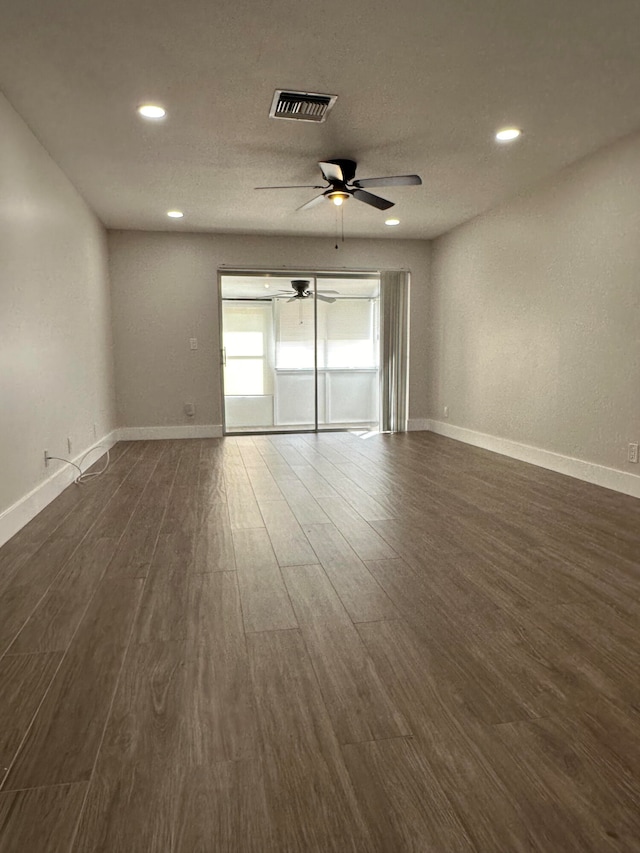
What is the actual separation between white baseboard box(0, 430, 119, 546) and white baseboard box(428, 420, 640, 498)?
3877mm

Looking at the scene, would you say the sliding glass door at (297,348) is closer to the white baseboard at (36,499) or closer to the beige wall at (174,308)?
the beige wall at (174,308)

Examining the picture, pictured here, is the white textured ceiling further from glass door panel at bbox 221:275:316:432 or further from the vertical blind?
glass door panel at bbox 221:275:316:432

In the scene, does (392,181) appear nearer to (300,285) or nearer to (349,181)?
(349,181)

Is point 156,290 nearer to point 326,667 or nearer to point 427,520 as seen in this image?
point 427,520

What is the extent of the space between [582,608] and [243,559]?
1.45 meters

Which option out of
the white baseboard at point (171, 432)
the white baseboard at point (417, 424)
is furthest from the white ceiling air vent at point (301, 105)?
the white baseboard at point (417, 424)

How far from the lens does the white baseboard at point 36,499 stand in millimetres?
2925

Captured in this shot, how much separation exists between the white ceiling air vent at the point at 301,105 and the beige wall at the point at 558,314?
2092 mm

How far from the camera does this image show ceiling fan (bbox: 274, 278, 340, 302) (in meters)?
7.08

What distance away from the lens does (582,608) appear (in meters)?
2.05

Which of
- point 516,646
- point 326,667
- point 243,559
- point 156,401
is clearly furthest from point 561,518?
point 156,401

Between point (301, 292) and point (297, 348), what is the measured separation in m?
0.75

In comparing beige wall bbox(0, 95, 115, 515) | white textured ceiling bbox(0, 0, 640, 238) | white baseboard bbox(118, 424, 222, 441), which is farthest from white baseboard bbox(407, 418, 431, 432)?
beige wall bbox(0, 95, 115, 515)

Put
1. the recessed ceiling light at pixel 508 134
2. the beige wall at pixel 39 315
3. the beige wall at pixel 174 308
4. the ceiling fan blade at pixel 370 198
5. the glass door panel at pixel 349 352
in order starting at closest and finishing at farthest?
the beige wall at pixel 39 315 → the recessed ceiling light at pixel 508 134 → the ceiling fan blade at pixel 370 198 → the beige wall at pixel 174 308 → the glass door panel at pixel 349 352
